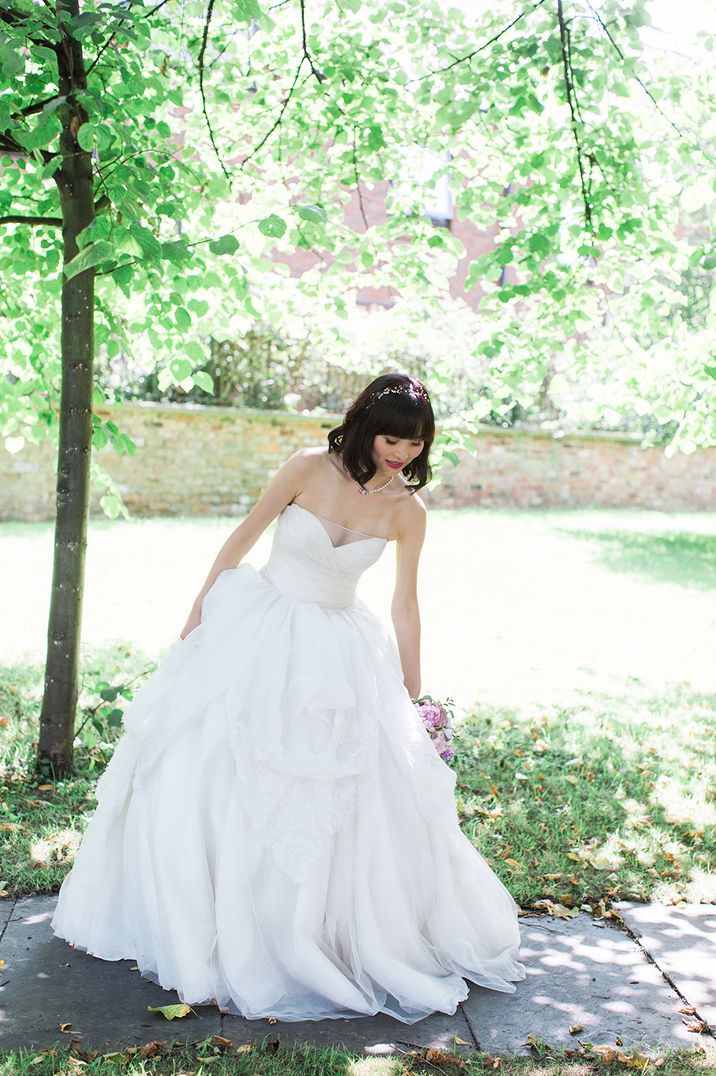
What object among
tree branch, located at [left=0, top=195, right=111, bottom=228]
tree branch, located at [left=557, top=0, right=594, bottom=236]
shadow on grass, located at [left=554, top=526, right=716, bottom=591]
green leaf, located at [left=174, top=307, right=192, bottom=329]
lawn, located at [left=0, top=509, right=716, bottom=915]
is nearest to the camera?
green leaf, located at [left=174, top=307, right=192, bottom=329]

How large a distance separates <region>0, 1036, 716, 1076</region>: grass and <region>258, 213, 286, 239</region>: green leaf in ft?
9.13

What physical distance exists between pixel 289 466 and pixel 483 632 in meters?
5.41

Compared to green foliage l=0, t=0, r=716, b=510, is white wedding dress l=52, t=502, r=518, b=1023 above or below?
below

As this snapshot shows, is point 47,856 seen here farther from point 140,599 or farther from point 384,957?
point 140,599

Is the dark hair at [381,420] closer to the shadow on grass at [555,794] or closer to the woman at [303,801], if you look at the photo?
the woman at [303,801]

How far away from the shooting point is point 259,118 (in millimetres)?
6441

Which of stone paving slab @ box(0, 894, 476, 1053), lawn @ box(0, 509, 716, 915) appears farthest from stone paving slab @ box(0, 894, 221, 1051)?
lawn @ box(0, 509, 716, 915)

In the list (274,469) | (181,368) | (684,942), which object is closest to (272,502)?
(181,368)

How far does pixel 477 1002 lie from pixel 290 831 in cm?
89

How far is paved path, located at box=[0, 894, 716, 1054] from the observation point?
3.03 metres

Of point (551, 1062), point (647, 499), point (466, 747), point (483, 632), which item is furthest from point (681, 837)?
point (647, 499)

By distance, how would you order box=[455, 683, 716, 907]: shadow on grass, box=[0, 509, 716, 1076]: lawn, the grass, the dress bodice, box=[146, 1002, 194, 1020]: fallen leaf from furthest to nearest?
box=[455, 683, 716, 907]: shadow on grass, box=[0, 509, 716, 1076]: lawn, the dress bodice, box=[146, 1002, 194, 1020]: fallen leaf, the grass

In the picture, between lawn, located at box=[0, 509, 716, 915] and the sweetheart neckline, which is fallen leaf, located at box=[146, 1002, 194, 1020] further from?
the sweetheart neckline

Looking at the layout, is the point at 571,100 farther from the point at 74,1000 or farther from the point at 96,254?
the point at 74,1000
